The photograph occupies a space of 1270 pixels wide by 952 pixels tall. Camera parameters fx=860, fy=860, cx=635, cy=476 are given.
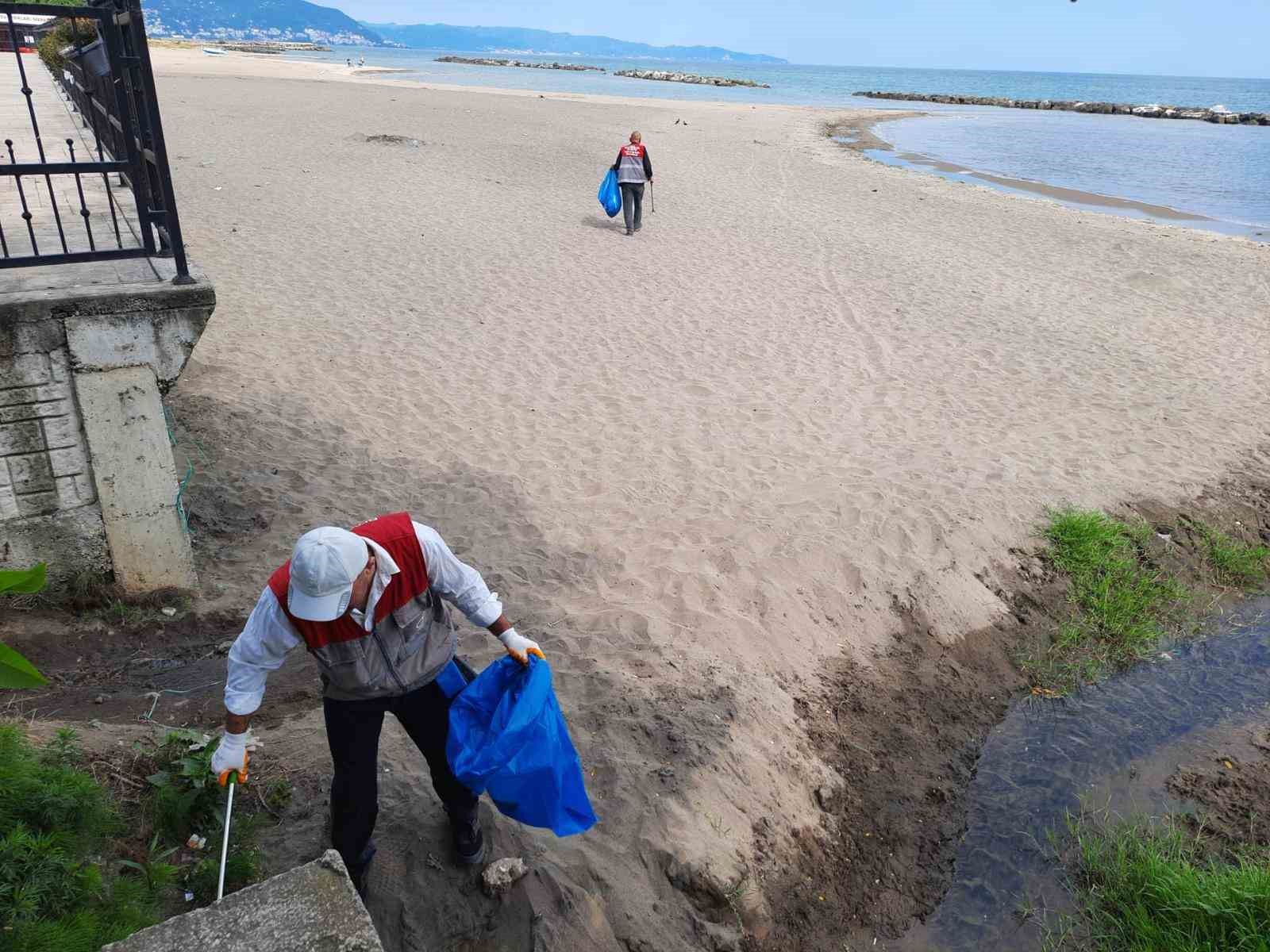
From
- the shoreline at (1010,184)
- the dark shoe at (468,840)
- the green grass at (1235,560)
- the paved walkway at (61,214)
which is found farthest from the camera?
the shoreline at (1010,184)

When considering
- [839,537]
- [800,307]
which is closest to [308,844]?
[839,537]

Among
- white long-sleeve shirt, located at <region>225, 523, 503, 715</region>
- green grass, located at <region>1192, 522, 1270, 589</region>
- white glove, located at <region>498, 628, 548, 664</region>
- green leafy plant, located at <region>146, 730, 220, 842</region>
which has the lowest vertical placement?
green grass, located at <region>1192, 522, 1270, 589</region>

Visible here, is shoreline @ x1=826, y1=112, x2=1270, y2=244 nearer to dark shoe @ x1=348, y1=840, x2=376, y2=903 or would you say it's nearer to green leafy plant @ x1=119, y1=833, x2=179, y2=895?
dark shoe @ x1=348, y1=840, x2=376, y2=903

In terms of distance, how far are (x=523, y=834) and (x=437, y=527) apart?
2.79 meters

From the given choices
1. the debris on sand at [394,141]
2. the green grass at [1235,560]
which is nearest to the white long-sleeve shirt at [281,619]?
the green grass at [1235,560]

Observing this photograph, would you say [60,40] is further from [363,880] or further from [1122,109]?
[1122,109]

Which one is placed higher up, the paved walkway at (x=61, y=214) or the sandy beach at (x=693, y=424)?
the paved walkway at (x=61, y=214)

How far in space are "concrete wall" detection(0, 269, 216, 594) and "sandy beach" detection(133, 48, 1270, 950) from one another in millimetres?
687

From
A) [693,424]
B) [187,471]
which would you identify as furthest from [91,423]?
[693,424]

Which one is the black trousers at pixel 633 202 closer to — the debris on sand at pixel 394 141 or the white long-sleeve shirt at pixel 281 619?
the debris on sand at pixel 394 141

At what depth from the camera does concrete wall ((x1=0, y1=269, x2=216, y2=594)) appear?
417 centimetres

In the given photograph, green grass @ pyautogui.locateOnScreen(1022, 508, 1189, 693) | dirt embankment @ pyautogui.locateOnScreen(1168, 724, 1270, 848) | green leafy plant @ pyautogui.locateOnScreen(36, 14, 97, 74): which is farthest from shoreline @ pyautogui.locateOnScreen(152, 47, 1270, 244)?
green leafy plant @ pyautogui.locateOnScreen(36, 14, 97, 74)

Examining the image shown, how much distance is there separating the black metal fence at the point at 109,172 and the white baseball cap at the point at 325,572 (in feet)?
7.98

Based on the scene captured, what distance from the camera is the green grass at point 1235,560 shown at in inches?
257
